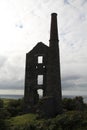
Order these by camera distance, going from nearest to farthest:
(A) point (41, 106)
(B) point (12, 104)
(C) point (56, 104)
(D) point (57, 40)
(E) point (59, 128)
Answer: (E) point (59, 128) → (A) point (41, 106) → (C) point (56, 104) → (D) point (57, 40) → (B) point (12, 104)

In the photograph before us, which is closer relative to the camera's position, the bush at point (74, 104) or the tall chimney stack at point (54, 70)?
the tall chimney stack at point (54, 70)

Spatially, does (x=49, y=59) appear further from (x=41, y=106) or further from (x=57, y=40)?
(x=41, y=106)

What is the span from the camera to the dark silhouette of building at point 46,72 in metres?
33.3

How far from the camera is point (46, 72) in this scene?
3578 cm

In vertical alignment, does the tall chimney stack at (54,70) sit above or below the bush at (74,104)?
above

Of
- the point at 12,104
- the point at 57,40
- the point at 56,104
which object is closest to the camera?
the point at 56,104

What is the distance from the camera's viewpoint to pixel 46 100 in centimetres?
3064

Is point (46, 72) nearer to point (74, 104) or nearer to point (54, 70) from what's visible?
point (54, 70)

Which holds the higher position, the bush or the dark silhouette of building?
the dark silhouette of building

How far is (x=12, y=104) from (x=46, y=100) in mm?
10081

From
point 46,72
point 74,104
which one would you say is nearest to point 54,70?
point 46,72

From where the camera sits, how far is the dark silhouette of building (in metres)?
33.3

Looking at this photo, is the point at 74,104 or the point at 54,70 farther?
the point at 74,104

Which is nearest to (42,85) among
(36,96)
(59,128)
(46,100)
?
(36,96)
